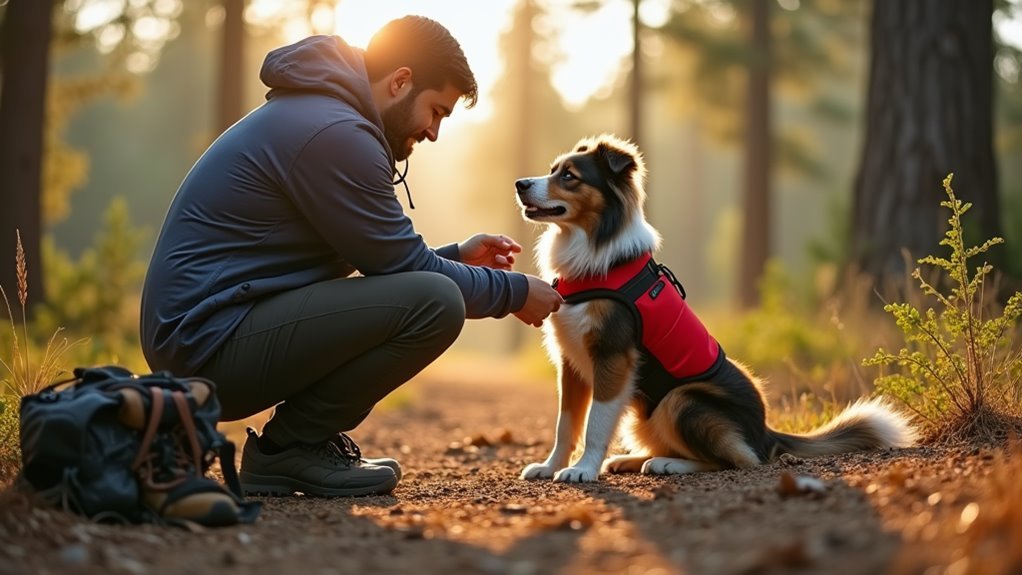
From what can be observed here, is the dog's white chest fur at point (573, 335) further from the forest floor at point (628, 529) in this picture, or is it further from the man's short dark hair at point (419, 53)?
the man's short dark hair at point (419, 53)

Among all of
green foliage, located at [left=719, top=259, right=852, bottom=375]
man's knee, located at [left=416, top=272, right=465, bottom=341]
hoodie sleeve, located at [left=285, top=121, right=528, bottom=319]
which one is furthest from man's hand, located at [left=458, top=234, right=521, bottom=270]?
green foliage, located at [left=719, top=259, right=852, bottom=375]

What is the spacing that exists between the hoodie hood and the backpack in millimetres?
1353

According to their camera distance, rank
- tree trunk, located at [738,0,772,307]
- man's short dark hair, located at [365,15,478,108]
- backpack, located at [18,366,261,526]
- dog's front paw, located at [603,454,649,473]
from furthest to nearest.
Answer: tree trunk, located at [738,0,772,307]
dog's front paw, located at [603,454,649,473]
man's short dark hair, located at [365,15,478,108]
backpack, located at [18,366,261,526]

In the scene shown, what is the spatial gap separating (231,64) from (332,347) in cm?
884

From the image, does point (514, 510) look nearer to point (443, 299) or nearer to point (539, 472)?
point (443, 299)

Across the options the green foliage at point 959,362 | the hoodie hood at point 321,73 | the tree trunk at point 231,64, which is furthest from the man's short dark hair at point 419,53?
the tree trunk at point 231,64

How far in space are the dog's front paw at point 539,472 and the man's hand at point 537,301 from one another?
768 mm

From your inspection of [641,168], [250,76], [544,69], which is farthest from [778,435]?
[250,76]

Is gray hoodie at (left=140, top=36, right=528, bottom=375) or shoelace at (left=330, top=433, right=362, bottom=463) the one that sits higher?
gray hoodie at (left=140, top=36, right=528, bottom=375)

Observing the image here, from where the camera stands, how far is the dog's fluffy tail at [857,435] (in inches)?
168

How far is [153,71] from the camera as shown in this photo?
40.4m

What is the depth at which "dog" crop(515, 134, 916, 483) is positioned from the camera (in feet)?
14.0

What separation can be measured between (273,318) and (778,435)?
234 centimetres

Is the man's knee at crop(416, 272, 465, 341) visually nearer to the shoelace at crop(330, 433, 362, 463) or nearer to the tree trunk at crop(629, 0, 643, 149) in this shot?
the shoelace at crop(330, 433, 362, 463)
